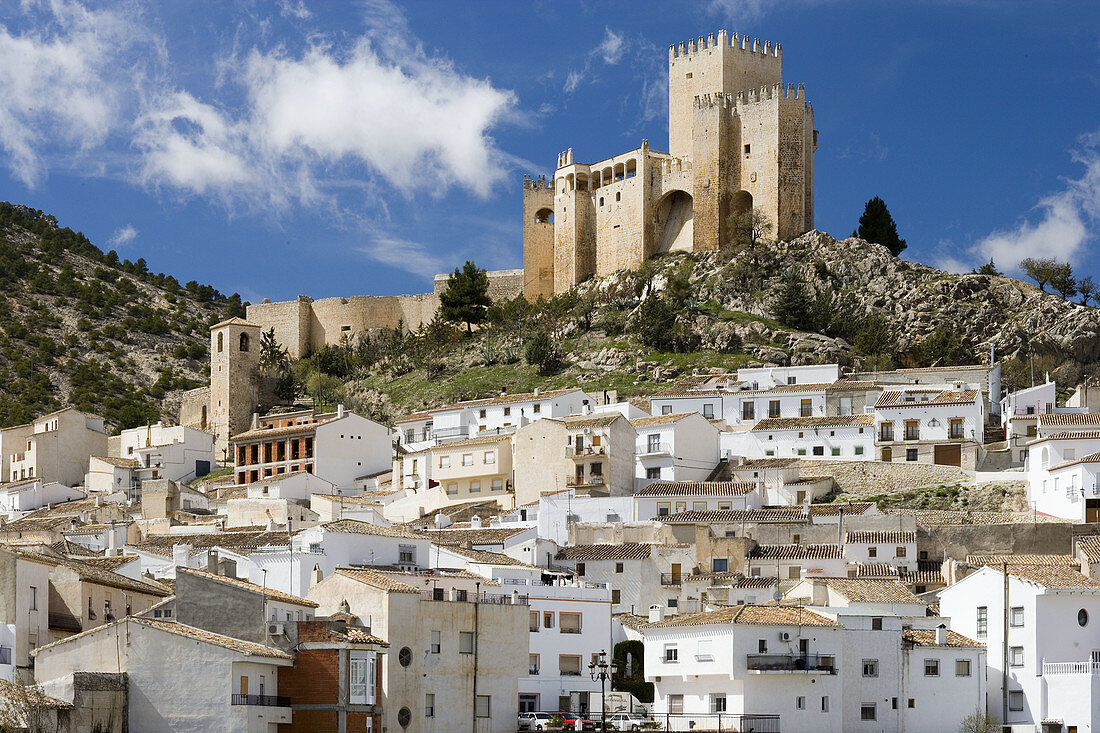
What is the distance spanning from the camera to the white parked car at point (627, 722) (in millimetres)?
37812

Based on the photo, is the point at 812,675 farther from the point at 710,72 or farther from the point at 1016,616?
the point at 710,72

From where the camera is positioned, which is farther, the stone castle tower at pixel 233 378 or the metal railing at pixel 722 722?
the stone castle tower at pixel 233 378

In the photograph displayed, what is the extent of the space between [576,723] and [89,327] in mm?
78058

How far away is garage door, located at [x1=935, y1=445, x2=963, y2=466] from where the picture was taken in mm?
60688

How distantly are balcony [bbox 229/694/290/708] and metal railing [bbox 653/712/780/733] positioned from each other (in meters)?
9.84

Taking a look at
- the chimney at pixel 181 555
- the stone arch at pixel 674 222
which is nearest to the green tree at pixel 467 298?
the stone arch at pixel 674 222

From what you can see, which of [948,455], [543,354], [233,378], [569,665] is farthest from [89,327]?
[569,665]

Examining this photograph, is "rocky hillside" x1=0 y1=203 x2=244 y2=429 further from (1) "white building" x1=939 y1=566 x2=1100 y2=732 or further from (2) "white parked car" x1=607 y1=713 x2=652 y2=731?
(1) "white building" x1=939 y1=566 x2=1100 y2=732

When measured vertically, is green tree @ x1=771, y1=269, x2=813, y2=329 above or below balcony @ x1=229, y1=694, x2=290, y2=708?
above

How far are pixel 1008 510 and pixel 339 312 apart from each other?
54217 millimetres

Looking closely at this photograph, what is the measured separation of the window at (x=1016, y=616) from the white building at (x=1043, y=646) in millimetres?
25

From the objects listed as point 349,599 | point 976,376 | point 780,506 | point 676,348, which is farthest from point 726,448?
point 349,599

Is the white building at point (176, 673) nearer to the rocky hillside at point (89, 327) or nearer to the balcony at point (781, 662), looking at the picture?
the balcony at point (781, 662)

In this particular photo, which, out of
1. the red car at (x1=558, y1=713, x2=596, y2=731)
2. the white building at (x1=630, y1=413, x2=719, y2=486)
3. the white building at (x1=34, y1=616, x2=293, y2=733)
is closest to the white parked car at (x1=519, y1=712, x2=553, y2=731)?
the red car at (x1=558, y1=713, x2=596, y2=731)
